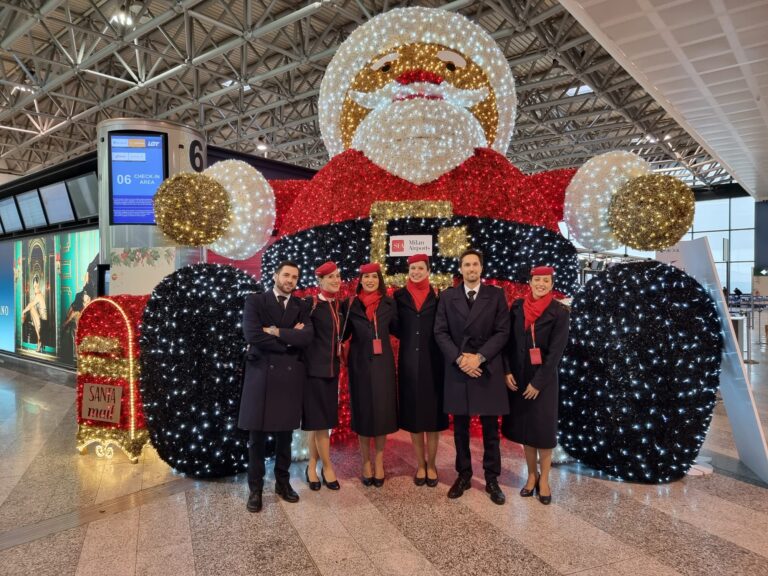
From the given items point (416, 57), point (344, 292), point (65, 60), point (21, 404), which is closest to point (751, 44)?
point (416, 57)

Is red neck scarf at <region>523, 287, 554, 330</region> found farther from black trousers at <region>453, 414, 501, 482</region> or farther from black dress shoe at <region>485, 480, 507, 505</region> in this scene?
black dress shoe at <region>485, 480, 507, 505</region>

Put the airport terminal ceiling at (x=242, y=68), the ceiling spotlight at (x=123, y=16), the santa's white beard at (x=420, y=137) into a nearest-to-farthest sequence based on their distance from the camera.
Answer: the santa's white beard at (x=420, y=137), the ceiling spotlight at (x=123, y=16), the airport terminal ceiling at (x=242, y=68)

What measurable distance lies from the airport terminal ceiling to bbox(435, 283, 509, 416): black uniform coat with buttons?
662 cm

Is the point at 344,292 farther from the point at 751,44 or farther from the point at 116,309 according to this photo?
the point at 751,44

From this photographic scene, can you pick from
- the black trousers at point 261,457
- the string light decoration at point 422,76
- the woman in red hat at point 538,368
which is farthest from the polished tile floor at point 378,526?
the string light decoration at point 422,76

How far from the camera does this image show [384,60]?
3.86 m

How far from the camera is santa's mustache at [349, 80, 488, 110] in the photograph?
12.0 ft

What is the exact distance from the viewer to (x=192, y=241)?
3650 millimetres

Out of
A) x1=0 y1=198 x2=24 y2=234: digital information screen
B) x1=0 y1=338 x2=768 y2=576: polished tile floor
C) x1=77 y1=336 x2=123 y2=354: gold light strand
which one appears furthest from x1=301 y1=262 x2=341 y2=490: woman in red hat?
x1=0 y1=198 x2=24 y2=234: digital information screen

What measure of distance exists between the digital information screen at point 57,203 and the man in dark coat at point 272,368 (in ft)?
18.9

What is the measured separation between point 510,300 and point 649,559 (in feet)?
6.28

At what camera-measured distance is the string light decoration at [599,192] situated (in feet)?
12.3

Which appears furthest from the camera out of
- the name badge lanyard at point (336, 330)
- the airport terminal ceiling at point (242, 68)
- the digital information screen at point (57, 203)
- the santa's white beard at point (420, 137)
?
the airport terminal ceiling at point (242, 68)

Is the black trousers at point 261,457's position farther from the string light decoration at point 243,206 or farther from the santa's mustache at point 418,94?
the santa's mustache at point 418,94
